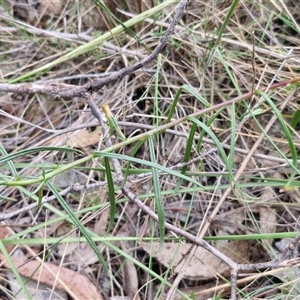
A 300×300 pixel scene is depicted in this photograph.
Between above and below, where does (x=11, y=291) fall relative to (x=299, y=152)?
below

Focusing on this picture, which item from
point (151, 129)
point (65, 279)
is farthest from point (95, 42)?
point (65, 279)

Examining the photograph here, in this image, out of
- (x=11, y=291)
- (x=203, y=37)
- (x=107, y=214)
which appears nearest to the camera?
(x=11, y=291)

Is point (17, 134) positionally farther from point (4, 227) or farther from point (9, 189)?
point (4, 227)

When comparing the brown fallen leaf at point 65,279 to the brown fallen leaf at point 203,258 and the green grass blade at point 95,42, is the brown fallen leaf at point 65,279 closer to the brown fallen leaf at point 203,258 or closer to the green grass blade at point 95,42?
the brown fallen leaf at point 203,258

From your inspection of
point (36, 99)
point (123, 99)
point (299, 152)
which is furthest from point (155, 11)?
point (299, 152)

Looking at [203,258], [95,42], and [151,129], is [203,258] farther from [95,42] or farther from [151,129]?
[95,42]

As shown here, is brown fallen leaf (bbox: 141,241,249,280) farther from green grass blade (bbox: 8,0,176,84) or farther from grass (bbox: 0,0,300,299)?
green grass blade (bbox: 8,0,176,84)
